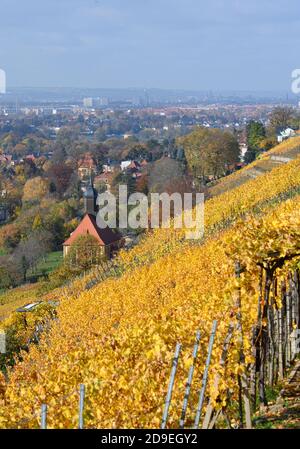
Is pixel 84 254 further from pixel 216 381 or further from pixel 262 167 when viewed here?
pixel 216 381

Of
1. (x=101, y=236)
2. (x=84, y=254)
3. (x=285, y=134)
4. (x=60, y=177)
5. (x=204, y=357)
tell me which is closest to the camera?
(x=204, y=357)

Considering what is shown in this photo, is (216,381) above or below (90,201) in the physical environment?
above

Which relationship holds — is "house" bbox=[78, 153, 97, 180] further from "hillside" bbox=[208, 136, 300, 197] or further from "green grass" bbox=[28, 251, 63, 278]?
"hillside" bbox=[208, 136, 300, 197]

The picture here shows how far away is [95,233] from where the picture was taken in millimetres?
40344

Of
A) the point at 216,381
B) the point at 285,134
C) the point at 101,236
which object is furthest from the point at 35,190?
the point at 216,381

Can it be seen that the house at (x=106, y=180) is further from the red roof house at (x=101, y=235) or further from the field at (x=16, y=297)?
the field at (x=16, y=297)

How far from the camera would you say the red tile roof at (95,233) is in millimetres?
39469

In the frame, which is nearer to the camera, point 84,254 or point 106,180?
point 84,254

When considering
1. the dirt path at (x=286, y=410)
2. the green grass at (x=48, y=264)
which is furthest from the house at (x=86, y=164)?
the dirt path at (x=286, y=410)

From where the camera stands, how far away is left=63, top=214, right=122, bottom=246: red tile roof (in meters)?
39.5

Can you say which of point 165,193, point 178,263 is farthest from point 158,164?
point 178,263
